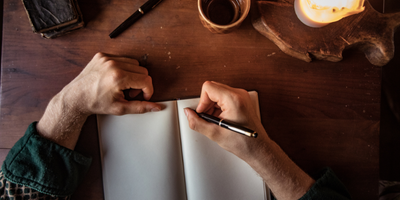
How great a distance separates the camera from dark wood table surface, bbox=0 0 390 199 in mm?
700

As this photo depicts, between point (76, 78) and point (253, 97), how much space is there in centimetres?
61

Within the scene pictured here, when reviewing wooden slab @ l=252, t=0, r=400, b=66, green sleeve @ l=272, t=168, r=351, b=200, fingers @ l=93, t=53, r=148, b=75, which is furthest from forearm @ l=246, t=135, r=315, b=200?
fingers @ l=93, t=53, r=148, b=75

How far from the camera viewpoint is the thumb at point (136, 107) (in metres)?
0.65

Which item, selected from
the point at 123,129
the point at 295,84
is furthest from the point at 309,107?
the point at 123,129

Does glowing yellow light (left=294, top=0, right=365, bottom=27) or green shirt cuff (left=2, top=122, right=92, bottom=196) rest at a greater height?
glowing yellow light (left=294, top=0, right=365, bottom=27)

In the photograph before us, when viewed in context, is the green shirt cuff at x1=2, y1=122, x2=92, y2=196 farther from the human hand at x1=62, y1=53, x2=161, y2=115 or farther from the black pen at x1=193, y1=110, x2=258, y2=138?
the black pen at x1=193, y1=110, x2=258, y2=138

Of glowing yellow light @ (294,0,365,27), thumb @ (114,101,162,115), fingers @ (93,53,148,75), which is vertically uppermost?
glowing yellow light @ (294,0,365,27)

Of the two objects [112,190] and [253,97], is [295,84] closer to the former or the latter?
[253,97]

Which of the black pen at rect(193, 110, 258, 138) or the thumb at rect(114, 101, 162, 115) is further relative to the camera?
the thumb at rect(114, 101, 162, 115)

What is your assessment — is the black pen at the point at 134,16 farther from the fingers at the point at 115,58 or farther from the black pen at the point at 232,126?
the black pen at the point at 232,126

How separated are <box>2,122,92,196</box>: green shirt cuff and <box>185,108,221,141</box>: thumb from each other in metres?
0.37

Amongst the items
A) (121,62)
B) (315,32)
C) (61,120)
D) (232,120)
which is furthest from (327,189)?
(61,120)

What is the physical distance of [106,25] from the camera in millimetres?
713

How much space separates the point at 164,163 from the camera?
2.28ft
